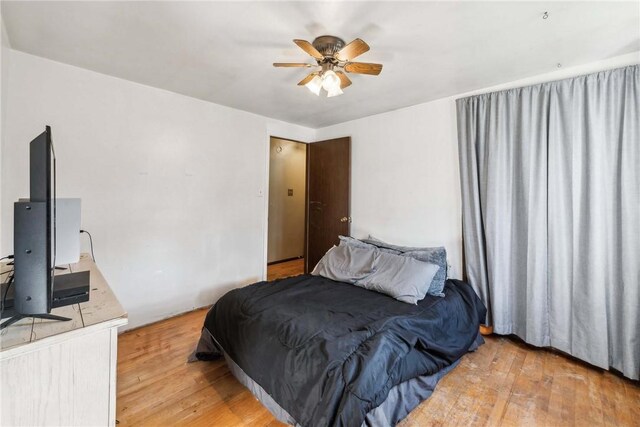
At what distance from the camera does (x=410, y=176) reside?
3238 millimetres

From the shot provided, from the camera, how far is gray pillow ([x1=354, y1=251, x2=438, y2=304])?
227 centimetres

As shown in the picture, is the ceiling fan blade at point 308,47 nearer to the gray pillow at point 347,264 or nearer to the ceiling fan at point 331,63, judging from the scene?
the ceiling fan at point 331,63

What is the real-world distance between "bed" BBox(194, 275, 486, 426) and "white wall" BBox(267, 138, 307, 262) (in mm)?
2937

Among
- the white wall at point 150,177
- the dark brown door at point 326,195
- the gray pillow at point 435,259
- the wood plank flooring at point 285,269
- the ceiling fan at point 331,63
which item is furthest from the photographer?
the wood plank flooring at point 285,269

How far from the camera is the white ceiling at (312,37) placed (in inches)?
62.8

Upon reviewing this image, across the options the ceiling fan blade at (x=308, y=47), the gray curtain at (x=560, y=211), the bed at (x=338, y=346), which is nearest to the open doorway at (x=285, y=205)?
the bed at (x=338, y=346)

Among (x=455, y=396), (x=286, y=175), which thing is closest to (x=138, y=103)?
(x=286, y=175)

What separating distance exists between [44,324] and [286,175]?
463cm

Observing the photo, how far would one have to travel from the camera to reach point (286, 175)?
17.8 ft

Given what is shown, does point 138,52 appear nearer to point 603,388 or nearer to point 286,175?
point 286,175

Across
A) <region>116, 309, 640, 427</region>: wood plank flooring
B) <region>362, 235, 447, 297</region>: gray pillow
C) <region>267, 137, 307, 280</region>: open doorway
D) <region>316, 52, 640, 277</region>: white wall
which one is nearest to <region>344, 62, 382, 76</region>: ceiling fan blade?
<region>316, 52, 640, 277</region>: white wall

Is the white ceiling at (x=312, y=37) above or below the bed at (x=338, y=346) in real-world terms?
above

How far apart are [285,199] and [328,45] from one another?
381 cm

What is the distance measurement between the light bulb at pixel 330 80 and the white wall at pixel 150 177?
1.80 m
